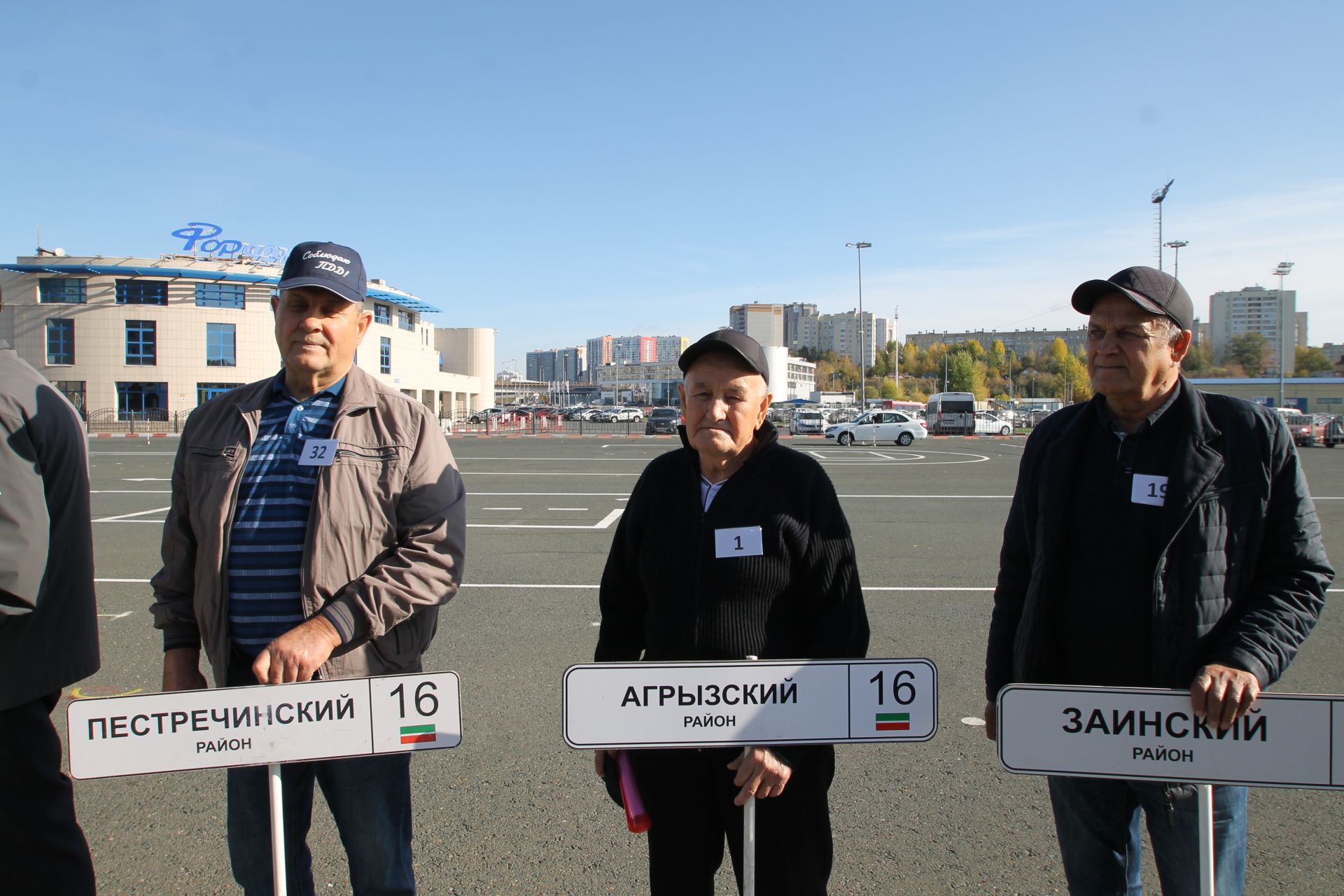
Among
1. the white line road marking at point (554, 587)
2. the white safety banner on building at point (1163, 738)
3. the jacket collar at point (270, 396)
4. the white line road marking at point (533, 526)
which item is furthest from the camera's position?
the white line road marking at point (533, 526)

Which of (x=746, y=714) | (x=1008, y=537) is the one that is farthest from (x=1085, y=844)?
(x=746, y=714)

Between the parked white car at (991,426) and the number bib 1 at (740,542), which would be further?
the parked white car at (991,426)

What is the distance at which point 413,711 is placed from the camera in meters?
2.14

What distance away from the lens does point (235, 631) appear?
7.59 feet

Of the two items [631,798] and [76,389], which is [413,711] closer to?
[631,798]

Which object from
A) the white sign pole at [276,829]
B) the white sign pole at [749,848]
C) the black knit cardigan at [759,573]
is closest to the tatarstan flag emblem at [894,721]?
the black knit cardigan at [759,573]

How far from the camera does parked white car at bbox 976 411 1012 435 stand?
4882cm

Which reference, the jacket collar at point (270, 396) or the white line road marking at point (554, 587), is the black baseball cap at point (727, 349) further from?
the white line road marking at point (554, 587)

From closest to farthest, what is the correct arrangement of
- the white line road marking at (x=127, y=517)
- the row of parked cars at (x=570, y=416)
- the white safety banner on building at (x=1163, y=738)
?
the white safety banner on building at (x=1163, y=738) < the white line road marking at (x=127, y=517) < the row of parked cars at (x=570, y=416)

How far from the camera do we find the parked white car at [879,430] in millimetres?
35469

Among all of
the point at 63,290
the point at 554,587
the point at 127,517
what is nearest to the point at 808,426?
the point at 127,517

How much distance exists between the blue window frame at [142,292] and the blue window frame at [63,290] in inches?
82.1

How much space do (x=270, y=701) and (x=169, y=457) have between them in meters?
28.4

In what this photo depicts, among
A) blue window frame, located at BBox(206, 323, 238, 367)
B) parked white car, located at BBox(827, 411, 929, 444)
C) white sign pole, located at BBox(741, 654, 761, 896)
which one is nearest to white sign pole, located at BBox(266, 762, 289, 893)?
white sign pole, located at BBox(741, 654, 761, 896)
